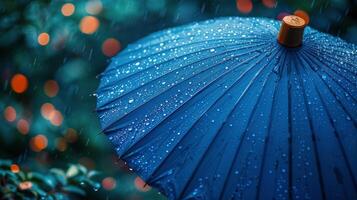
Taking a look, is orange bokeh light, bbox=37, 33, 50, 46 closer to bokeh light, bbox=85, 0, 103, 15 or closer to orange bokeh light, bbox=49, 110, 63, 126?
bokeh light, bbox=85, 0, 103, 15

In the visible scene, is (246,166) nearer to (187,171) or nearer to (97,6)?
(187,171)

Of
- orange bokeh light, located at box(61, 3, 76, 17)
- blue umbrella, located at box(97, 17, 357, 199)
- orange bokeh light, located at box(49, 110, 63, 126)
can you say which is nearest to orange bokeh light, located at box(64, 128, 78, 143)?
orange bokeh light, located at box(49, 110, 63, 126)

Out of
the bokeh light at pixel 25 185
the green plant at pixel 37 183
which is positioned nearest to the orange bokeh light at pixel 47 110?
the green plant at pixel 37 183

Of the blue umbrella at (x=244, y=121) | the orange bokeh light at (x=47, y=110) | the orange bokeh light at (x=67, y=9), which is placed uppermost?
the blue umbrella at (x=244, y=121)

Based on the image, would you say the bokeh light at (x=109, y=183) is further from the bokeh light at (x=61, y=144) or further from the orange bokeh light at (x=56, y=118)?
the orange bokeh light at (x=56, y=118)

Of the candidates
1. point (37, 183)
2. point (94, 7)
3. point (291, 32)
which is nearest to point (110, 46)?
point (94, 7)

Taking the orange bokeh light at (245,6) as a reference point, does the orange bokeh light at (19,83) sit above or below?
below

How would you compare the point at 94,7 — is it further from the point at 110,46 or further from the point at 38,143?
the point at 38,143
